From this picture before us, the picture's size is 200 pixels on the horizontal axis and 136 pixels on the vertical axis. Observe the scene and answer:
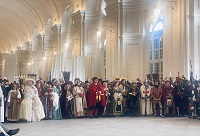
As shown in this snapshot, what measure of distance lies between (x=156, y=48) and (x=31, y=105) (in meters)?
8.57

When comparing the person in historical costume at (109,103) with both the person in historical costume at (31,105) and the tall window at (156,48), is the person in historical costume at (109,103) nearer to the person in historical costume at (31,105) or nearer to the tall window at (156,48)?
the person in historical costume at (31,105)

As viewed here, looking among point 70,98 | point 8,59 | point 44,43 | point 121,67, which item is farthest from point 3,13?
point 70,98

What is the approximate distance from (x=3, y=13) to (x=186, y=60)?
86.8 feet

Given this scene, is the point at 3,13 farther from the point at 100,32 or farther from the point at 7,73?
the point at 100,32

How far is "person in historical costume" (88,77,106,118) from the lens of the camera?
13727mm

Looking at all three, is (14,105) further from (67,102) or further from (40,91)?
(67,102)

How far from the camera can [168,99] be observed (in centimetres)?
1374

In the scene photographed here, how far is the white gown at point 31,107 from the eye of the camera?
40.4ft

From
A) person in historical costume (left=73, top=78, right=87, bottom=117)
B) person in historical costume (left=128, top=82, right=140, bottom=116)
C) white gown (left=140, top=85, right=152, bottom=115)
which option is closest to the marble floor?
person in historical costume (left=73, top=78, right=87, bottom=117)

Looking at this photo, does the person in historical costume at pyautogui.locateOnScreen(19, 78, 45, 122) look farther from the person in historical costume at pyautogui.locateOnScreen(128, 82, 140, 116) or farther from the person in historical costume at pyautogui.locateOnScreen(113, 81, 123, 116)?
the person in historical costume at pyautogui.locateOnScreen(128, 82, 140, 116)

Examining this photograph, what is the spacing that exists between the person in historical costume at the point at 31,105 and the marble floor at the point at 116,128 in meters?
0.39

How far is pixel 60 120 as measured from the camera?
1298 cm

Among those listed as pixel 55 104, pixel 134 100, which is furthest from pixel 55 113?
pixel 134 100

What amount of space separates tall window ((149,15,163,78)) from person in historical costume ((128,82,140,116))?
4.29m
